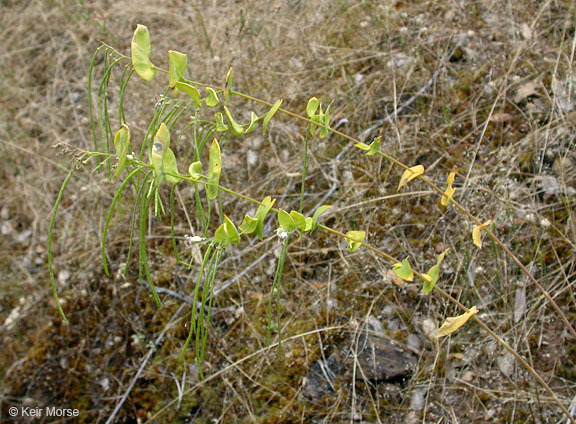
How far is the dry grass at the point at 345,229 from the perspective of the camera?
4.91ft

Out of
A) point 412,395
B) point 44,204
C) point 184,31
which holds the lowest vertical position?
point 412,395

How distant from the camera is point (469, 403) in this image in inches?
55.7

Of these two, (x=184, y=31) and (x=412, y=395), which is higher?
(x=184, y=31)

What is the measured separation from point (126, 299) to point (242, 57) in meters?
1.32

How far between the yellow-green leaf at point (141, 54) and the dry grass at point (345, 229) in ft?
3.51

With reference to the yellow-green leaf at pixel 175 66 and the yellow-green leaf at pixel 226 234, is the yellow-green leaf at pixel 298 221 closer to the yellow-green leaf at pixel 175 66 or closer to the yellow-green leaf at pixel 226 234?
the yellow-green leaf at pixel 226 234

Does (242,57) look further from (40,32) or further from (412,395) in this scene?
(412,395)

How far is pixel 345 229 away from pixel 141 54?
1135 millimetres

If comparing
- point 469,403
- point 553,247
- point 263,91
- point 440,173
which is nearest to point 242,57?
point 263,91

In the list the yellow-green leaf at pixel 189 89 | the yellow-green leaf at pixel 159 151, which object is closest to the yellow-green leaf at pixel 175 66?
the yellow-green leaf at pixel 189 89

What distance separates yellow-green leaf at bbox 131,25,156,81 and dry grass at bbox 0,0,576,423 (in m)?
1.07

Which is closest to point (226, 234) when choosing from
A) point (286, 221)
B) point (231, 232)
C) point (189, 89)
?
point (231, 232)

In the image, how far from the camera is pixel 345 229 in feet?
6.05

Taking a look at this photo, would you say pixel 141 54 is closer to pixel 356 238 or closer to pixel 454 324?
pixel 356 238
